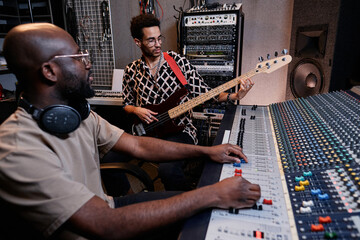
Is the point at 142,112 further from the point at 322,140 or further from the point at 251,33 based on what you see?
the point at 251,33

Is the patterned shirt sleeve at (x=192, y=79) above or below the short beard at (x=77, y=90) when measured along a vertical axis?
below

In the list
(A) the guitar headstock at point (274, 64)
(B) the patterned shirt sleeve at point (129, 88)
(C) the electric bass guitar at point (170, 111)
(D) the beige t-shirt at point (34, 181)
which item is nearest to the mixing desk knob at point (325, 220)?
(D) the beige t-shirt at point (34, 181)

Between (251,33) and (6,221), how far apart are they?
9.21 ft

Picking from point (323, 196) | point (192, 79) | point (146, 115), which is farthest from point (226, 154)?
point (192, 79)

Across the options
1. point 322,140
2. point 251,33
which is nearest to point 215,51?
point 251,33

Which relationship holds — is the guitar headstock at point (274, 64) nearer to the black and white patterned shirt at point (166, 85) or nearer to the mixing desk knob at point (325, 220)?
the black and white patterned shirt at point (166, 85)

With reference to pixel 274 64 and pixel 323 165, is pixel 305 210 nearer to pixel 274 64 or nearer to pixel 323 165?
pixel 323 165

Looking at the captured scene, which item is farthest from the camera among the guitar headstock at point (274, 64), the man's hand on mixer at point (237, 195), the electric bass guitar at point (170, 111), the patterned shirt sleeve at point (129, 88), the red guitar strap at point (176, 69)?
the patterned shirt sleeve at point (129, 88)

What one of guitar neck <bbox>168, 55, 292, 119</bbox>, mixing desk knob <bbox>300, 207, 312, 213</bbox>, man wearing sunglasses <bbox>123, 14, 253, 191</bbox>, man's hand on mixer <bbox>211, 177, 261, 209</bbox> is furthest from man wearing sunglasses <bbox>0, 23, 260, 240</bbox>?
man wearing sunglasses <bbox>123, 14, 253, 191</bbox>

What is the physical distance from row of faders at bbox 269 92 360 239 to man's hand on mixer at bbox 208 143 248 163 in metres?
0.16

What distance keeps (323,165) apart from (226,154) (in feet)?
1.12

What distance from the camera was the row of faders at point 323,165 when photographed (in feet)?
1.94

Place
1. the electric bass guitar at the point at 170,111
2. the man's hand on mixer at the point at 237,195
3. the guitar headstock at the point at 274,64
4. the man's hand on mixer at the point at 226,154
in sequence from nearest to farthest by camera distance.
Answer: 1. the man's hand on mixer at the point at 237,195
2. the man's hand on mixer at the point at 226,154
3. the guitar headstock at the point at 274,64
4. the electric bass guitar at the point at 170,111

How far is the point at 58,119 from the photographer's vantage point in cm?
79
